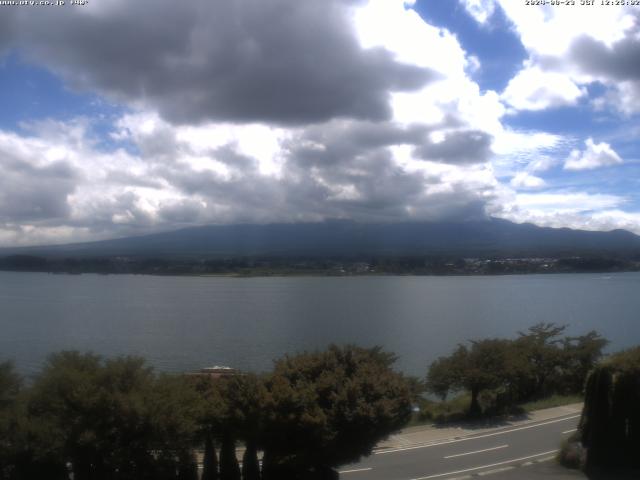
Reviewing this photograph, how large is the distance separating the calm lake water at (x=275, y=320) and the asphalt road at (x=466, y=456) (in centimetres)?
1403

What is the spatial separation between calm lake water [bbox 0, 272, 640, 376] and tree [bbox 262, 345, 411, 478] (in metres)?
19.8

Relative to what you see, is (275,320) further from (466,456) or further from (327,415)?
(327,415)

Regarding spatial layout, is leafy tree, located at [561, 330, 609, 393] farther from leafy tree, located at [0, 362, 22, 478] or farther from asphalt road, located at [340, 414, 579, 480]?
leafy tree, located at [0, 362, 22, 478]

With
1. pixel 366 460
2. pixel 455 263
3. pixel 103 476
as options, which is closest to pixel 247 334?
pixel 366 460

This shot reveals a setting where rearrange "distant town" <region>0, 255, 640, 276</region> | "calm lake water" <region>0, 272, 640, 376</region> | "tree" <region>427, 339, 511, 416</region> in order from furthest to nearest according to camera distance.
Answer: "distant town" <region>0, 255, 640, 276</region>
"calm lake water" <region>0, 272, 640, 376</region>
"tree" <region>427, 339, 511, 416</region>

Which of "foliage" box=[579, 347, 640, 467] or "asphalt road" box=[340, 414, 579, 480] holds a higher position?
"foliage" box=[579, 347, 640, 467]

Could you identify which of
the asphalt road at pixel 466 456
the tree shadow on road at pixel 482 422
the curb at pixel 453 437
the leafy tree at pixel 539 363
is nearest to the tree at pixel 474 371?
the tree shadow on road at pixel 482 422

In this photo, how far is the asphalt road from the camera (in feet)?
47.3

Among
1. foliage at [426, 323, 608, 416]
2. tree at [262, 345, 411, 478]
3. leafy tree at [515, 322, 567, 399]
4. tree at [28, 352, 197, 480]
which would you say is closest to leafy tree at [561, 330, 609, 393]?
foliage at [426, 323, 608, 416]

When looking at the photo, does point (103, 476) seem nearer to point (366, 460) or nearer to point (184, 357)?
point (366, 460)

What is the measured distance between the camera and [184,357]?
4047 centimetres

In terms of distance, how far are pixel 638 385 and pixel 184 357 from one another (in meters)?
31.8

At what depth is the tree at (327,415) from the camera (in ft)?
39.6

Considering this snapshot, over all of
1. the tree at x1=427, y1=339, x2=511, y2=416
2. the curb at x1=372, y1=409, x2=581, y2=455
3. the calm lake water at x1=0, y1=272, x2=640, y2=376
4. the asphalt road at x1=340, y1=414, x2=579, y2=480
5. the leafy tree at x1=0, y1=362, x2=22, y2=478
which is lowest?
the calm lake water at x1=0, y1=272, x2=640, y2=376
